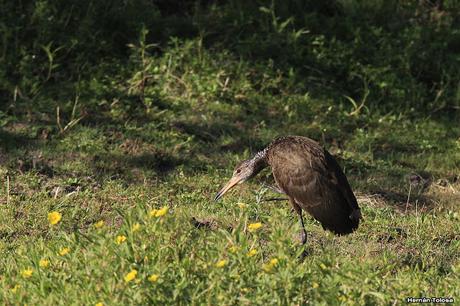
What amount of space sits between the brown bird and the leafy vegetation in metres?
0.24

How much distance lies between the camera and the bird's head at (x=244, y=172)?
25.2ft

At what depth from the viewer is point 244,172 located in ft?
25.5

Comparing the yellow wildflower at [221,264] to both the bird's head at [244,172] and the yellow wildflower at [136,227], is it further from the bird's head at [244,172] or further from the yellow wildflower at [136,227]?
the bird's head at [244,172]

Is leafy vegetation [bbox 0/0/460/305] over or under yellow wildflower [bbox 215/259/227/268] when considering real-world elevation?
under

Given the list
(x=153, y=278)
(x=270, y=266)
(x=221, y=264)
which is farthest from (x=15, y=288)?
(x=270, y=266)

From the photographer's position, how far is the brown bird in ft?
22.2

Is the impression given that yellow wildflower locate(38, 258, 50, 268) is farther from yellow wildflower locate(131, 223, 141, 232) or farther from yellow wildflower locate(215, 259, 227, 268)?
yellow wildflower locate(215, 259, 227, 268)

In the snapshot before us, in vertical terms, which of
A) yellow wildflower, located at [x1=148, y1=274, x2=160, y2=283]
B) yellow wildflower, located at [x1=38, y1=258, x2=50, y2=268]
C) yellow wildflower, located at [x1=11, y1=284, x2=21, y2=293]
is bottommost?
yellow wildflower, located at [x1=11, y1=284, x2=21, y2=293]

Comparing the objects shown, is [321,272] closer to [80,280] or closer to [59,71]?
[80,280]

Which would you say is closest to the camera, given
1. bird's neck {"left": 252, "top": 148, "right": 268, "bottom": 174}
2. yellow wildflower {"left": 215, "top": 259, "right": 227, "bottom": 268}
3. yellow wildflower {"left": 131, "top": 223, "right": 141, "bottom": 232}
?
yellow wildflower {"left": 215, "top": 259, "right": 227, "bottom": 268}

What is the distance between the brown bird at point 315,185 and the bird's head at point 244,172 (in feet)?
1.34

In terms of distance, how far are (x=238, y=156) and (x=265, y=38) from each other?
2035 millimetres

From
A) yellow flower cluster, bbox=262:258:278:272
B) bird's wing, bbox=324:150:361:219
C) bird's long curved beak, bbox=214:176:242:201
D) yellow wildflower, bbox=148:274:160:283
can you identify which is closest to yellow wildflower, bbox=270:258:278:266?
yellow flower cluster, bbox=262:258:278:272

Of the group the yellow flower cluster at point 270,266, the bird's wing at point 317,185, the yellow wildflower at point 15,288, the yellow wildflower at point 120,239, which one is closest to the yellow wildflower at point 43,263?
the yellow wildflower at point 15,288
